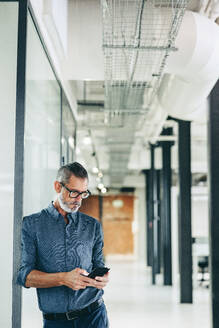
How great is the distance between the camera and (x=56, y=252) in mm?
2682

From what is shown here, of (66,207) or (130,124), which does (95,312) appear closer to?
(66,207)

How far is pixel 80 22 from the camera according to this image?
5.33 metres

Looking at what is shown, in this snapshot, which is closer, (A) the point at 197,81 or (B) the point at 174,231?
(A) the point at 197,81

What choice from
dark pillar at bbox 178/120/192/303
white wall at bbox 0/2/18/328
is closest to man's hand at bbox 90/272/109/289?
white wall at bbox 0/2/18/328

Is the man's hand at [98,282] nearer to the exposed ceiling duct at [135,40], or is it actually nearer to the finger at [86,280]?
the finger at [86,280]

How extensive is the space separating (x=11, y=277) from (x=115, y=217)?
22969mm

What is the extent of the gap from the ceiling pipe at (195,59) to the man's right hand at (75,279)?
3182 millimetres

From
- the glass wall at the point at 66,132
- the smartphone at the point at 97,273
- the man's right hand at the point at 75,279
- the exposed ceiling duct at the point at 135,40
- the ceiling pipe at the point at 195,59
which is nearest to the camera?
the man's right hand at the point at 75,279

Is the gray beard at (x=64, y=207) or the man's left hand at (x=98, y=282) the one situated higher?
the gray beard at (x=64, y=207)

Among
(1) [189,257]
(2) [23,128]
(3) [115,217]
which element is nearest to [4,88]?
(2) [23,128]

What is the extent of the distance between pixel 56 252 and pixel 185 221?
6976mm

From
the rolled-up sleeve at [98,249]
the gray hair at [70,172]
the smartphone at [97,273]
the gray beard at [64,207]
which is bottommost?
the smartphone at [97,273]

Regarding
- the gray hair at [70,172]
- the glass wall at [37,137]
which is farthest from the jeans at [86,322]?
the glass wall at [37,137]

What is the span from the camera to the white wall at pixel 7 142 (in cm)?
336
